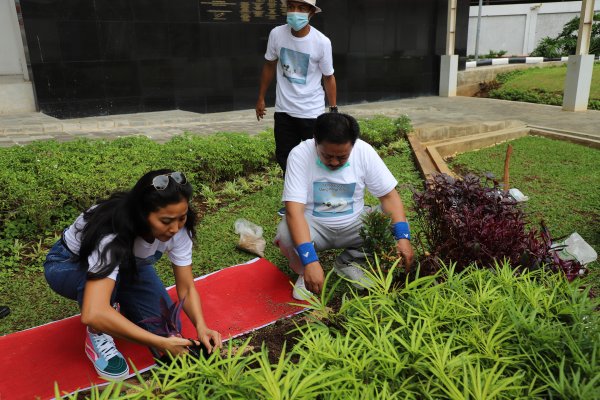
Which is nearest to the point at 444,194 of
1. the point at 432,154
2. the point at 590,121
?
the point at 432,154

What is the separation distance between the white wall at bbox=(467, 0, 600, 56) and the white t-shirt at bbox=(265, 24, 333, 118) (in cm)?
1928

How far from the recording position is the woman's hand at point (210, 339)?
2070mm

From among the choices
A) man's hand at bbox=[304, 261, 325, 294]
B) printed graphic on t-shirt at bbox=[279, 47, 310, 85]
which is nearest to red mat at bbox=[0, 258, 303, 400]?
man's hand at bbox=[304, 261, 325, 294]

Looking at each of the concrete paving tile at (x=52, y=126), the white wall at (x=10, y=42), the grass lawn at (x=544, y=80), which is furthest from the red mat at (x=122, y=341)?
the grass lawn at (x=544, y=80)

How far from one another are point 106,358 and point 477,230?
6.11ft

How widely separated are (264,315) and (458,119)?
23.6ft

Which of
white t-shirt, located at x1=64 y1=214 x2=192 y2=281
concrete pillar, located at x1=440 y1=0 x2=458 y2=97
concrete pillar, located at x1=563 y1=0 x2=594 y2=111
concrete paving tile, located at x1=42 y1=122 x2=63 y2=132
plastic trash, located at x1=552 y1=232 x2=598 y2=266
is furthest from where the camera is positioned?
concrete pillar, located at x1=440 y1=0 x2=458 y2=97

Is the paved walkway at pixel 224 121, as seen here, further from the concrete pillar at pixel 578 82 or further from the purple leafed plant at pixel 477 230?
the purple leafed plant at pixel 477 230

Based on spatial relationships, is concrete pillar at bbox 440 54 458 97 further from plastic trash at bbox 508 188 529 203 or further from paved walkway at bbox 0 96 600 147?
plastic trash at bbox 508 188 529 203

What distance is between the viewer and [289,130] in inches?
173

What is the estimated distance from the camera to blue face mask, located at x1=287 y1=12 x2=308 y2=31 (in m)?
4.04

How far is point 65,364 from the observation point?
252cm

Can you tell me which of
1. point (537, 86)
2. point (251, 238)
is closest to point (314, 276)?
point (251, 238)

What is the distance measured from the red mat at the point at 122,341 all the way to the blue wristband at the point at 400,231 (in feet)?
2.33
